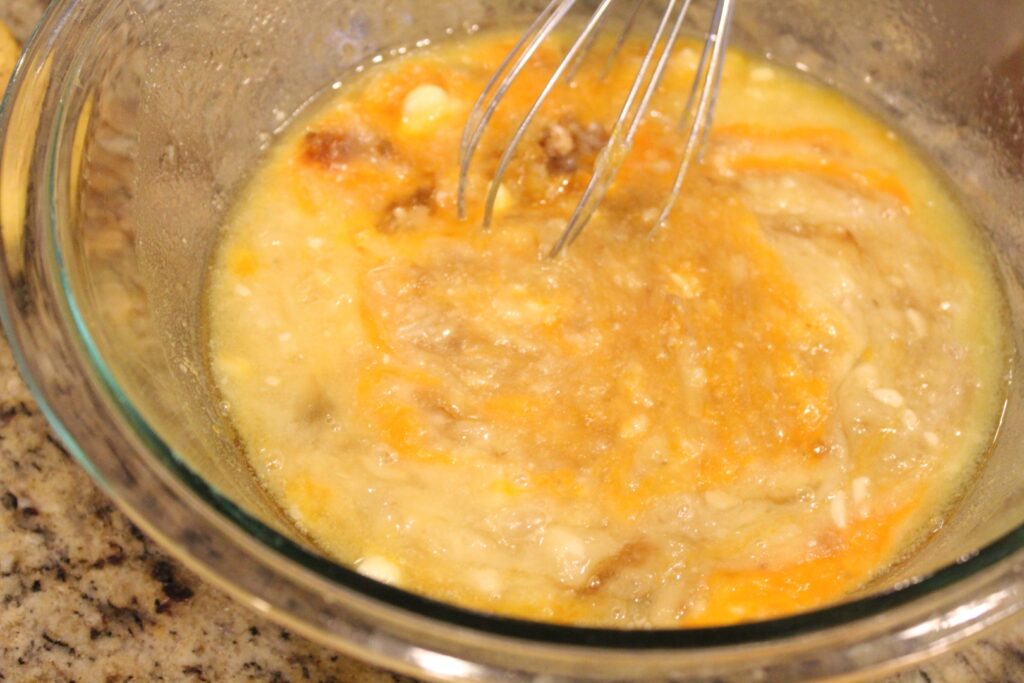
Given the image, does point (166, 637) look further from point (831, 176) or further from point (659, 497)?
point (831, 176)

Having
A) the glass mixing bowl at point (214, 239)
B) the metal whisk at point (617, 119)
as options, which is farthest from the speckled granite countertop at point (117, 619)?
the metal whisk at point (617, 119)

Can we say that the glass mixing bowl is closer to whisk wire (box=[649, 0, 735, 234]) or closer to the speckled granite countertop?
the speckled granite countertop

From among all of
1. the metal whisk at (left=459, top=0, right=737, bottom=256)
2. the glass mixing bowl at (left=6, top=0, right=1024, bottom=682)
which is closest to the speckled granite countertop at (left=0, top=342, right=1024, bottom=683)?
the glass mixing bowl at (left=6, top=0, right=1024, bottom=682)

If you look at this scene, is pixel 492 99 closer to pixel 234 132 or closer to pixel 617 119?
pixel 617 119

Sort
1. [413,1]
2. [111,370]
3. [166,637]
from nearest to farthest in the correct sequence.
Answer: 1. [111,370]
2. [166,637]
3. [413,1]

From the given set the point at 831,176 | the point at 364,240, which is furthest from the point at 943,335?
the point at 364,240
